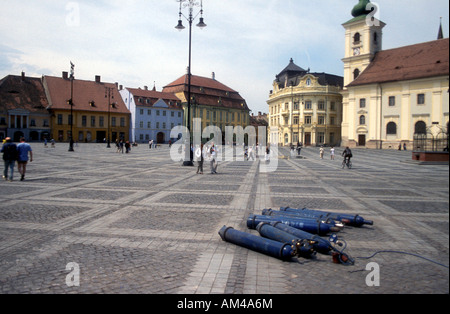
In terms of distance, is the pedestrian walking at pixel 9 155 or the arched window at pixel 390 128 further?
the arched window at pixel 390 128

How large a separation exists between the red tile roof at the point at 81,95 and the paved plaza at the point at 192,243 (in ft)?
208

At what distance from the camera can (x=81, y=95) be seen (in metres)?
74.6

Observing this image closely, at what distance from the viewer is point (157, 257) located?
5727 millimetres

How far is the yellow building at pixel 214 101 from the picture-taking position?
8838 centimetres

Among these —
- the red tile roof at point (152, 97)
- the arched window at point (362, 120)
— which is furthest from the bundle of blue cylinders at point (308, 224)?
the red tile roof at point (152, 97)

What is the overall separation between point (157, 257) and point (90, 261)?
1070 millimetres

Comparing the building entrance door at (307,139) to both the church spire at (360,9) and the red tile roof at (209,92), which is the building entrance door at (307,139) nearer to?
the red tile roof at (209,92)

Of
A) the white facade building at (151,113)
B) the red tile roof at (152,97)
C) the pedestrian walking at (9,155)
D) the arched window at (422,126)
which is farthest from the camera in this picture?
the red tile roof at (152,97)

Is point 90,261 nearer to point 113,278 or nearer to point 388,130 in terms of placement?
point 113,278
